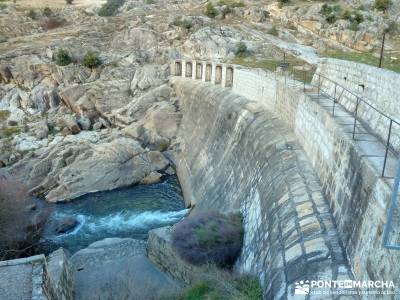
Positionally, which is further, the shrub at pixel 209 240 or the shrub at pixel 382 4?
the shrub at pixel 382 4

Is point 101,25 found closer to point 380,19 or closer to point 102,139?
point 102,139

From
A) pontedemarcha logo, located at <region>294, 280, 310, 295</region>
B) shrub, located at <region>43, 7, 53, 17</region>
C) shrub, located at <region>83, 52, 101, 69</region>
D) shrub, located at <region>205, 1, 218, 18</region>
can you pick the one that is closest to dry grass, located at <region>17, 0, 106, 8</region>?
shrub, located at <region>43, 7, 53, 17</region>

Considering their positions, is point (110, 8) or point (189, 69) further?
point (110, 8)

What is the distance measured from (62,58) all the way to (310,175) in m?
37.2

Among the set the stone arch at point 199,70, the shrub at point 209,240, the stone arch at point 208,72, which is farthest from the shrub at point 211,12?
the shrub at point 209,240

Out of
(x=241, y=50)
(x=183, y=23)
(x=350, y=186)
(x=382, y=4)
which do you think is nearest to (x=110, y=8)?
(x=183, y=23)

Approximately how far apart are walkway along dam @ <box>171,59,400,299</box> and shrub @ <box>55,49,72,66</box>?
78.4ft

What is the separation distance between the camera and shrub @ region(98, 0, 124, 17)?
70.9 metres

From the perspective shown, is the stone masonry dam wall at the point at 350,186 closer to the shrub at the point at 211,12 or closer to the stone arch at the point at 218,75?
the stone arch at the point at 218,75

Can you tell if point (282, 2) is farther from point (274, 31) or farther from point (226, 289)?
point (226, 289)

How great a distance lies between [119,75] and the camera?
4416 cm

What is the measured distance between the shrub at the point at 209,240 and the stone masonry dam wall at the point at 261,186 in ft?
1.85

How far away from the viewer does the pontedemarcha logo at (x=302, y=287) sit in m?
10.1

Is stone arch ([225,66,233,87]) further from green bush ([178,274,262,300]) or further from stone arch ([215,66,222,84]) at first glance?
green bush ([178,274,262,300])
